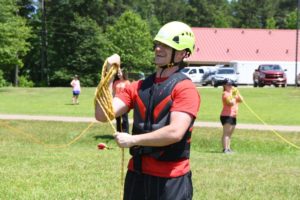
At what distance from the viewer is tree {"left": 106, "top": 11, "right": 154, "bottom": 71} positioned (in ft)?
226

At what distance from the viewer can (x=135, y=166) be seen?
13.9 ft

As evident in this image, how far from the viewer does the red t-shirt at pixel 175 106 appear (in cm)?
401

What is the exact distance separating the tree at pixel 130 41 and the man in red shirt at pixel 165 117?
6459cm

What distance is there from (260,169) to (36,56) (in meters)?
65.4

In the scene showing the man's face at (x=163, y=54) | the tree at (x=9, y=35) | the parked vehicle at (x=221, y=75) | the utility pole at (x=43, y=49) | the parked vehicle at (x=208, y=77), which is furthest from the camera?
the utility pole at (x=43, y=49)

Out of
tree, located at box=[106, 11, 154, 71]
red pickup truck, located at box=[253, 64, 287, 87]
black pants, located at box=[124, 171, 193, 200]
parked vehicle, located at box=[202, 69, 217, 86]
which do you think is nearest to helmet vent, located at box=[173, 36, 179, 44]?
black pants, located at box=[124, 171, 193, 200]

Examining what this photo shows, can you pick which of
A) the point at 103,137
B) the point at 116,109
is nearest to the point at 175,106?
the point at 116,109

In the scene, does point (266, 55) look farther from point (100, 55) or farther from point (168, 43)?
point (168, 43)

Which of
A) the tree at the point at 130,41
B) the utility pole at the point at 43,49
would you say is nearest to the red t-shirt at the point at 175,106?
the tree at the point at 130,41

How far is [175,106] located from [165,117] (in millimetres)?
122

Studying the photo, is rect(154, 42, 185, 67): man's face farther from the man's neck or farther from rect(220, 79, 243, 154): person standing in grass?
rect(220, 79, 243, 154): person standing in grass

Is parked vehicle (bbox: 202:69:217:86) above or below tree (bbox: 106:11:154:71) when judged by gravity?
below

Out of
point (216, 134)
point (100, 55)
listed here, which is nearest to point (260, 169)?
point (216, 134)

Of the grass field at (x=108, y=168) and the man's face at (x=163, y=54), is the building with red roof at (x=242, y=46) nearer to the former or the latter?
the grass field at (x=108, y=168)
